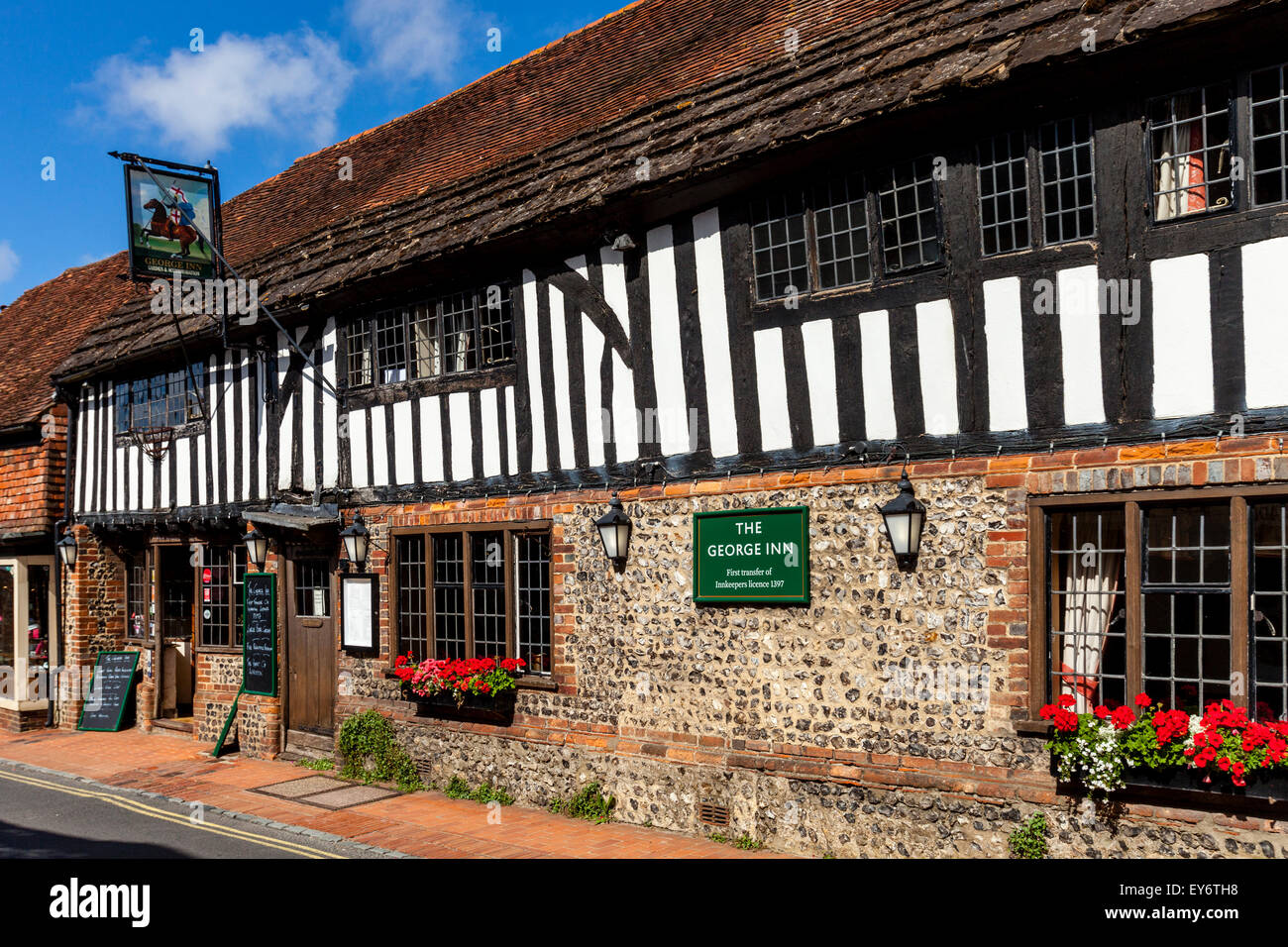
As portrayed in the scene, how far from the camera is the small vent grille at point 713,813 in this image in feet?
28.8

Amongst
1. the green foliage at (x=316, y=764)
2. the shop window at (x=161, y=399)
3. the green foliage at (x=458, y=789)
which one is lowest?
the green foliage at (x=316, y=764)

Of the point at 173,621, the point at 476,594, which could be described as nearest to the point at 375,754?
the point at 476,594

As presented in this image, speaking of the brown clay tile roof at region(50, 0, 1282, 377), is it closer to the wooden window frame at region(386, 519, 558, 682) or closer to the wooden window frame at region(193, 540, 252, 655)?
the wooden window frame at region(386, 519, 558, 682)

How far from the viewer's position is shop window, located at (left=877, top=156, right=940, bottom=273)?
7.77 m

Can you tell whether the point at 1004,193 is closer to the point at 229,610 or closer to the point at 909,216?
the point at 909,216

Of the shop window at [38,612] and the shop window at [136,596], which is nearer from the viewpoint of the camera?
the shop window at [136,596]

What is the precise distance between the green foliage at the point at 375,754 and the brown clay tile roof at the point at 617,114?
4737 millimetres

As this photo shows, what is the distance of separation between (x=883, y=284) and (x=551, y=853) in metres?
5.00

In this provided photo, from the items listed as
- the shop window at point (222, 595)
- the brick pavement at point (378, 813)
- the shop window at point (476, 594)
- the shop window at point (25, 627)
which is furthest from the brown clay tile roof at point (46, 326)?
the shop window at point (476, 594)

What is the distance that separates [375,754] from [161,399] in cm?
677

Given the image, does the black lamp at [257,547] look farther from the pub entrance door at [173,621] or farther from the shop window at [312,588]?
the pub entrance door at [173,621]

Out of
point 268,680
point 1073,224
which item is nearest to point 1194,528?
point 1073,224

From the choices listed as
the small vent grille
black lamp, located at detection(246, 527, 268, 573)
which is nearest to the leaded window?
the small vent grille

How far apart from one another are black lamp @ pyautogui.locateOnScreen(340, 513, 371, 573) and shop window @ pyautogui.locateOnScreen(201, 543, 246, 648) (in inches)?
120
